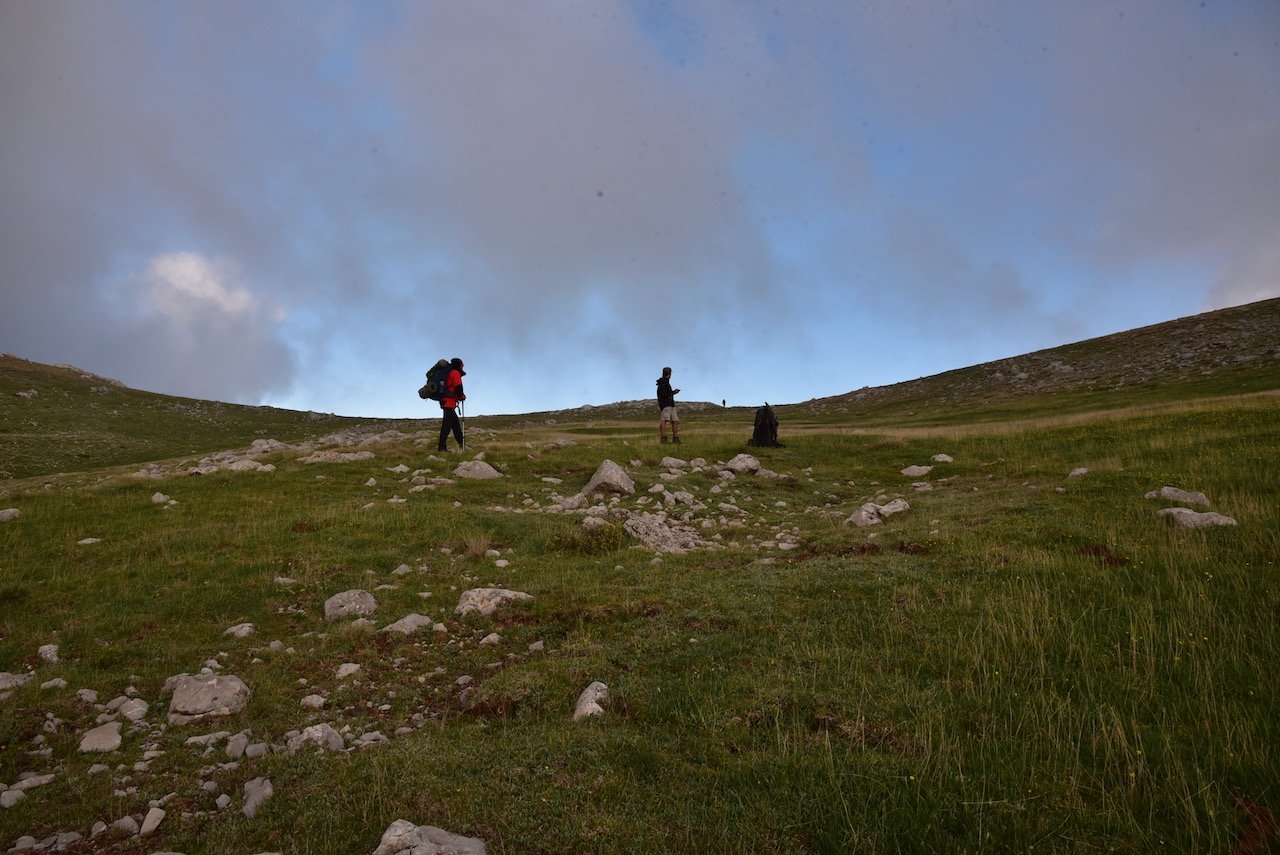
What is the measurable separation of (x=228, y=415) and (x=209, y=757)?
252 feet

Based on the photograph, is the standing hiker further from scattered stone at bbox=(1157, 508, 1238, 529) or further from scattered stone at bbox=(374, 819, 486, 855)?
scattered stone at bbox=(374, 819, 486, 855)

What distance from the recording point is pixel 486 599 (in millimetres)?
9984

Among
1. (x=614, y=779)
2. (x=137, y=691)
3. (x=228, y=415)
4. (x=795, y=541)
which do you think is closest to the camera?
(x=614, y=779)

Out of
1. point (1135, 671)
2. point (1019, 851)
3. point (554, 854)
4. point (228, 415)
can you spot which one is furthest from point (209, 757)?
point (228, 415)

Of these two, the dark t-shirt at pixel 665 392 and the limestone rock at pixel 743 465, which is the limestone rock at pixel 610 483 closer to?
the limestone rock at pixel 743 465

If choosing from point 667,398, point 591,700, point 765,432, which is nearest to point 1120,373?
point 765,432

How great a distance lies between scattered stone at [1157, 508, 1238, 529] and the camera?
10.3 metres

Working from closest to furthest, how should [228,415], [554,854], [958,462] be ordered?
[554,854] → [958,462] → [228,415]

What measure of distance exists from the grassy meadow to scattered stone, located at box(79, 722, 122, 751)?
137 mm

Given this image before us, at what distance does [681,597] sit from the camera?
9.66 metres

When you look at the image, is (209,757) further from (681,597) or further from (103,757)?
(681,597)

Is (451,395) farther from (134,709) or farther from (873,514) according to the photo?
(134,709)

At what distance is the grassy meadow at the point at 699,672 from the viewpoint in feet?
14.4

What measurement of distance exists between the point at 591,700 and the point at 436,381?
20305 mm
